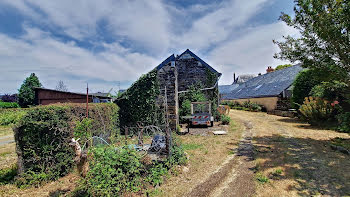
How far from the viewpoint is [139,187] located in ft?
11.4

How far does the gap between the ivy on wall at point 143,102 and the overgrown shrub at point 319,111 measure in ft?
29.1

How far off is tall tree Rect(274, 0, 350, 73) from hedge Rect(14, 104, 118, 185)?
9.21 metres

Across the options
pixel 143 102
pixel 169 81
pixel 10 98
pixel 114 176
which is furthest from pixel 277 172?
pixel 10 98

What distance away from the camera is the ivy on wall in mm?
9469

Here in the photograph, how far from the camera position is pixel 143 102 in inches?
374

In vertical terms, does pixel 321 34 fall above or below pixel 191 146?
above

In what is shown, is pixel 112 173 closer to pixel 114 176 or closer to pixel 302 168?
pixel 114 176

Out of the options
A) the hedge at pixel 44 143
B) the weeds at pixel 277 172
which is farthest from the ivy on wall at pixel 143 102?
the weeds at pixel 277 172

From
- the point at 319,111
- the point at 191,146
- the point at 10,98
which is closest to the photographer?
the point at 191,146

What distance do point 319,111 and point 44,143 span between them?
1277cm

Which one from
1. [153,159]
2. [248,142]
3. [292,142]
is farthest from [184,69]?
[153,159]

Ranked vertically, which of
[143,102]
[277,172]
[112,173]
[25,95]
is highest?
[25,95]

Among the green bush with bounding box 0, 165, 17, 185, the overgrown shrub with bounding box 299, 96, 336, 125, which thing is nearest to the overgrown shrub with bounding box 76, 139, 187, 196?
the green bush with bounding box 0, 165, 17, 185

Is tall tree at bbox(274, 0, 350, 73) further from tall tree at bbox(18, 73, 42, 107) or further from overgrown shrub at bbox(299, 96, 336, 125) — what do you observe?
tall tree at bbox(18, 73, 42, 107)
